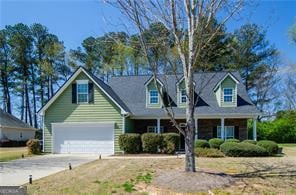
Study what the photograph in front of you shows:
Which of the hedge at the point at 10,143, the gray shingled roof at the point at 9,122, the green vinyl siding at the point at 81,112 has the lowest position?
the hedge at the point at 10,143

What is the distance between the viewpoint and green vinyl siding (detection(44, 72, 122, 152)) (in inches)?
985

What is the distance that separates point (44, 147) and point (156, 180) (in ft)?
52.0

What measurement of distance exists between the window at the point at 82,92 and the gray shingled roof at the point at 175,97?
12.4ft

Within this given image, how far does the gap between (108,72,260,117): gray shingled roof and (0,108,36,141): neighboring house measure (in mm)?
15829

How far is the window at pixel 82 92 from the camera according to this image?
1000 inches

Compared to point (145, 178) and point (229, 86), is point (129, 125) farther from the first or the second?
point (145, 178)

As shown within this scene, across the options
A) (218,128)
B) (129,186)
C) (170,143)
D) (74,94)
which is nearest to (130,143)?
(170,143)

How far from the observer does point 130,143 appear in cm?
2397

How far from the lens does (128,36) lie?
44.8ft

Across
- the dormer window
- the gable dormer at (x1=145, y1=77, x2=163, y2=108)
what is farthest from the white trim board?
the gable dormer at (x1=145, y1=77, x2=163, y2=108)

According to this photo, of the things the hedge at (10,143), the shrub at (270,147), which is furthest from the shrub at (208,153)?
the hedge at (10,143)

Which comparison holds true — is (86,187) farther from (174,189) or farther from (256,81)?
(256,81)

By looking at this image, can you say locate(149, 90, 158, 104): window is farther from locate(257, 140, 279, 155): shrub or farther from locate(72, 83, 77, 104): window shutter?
locate(257, 140, 279, 155): shrub

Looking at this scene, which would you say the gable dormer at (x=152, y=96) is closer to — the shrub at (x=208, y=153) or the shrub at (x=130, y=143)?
the shrub at (x=130, y=143)
